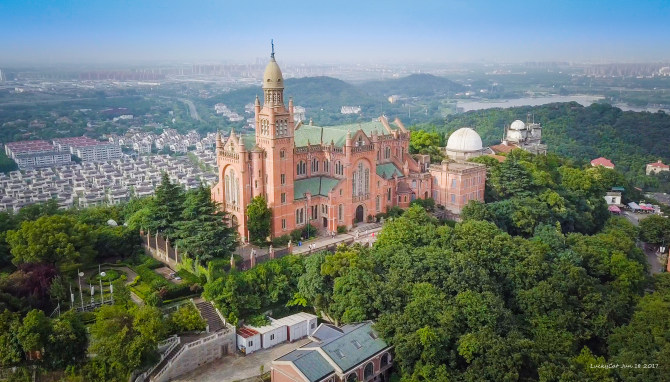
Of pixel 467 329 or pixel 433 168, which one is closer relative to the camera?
pixel 467 329

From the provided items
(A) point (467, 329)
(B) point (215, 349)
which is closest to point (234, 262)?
(B) point (215, 349)

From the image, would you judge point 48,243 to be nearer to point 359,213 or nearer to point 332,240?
point 332,240

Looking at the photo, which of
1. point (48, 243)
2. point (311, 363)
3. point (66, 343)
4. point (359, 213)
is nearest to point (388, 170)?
point (359, 213)

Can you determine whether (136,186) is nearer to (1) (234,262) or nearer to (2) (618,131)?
(1) (234,262)

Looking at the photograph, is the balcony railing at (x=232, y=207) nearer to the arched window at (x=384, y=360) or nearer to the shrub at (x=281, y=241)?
the shrub at (x=281, y=241)

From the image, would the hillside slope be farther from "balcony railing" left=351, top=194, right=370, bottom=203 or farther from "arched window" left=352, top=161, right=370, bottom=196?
"balcony railing" left=351, top=194, right=370, bottom=203

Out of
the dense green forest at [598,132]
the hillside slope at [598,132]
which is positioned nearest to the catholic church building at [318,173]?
the dense green forest at [598,132]
